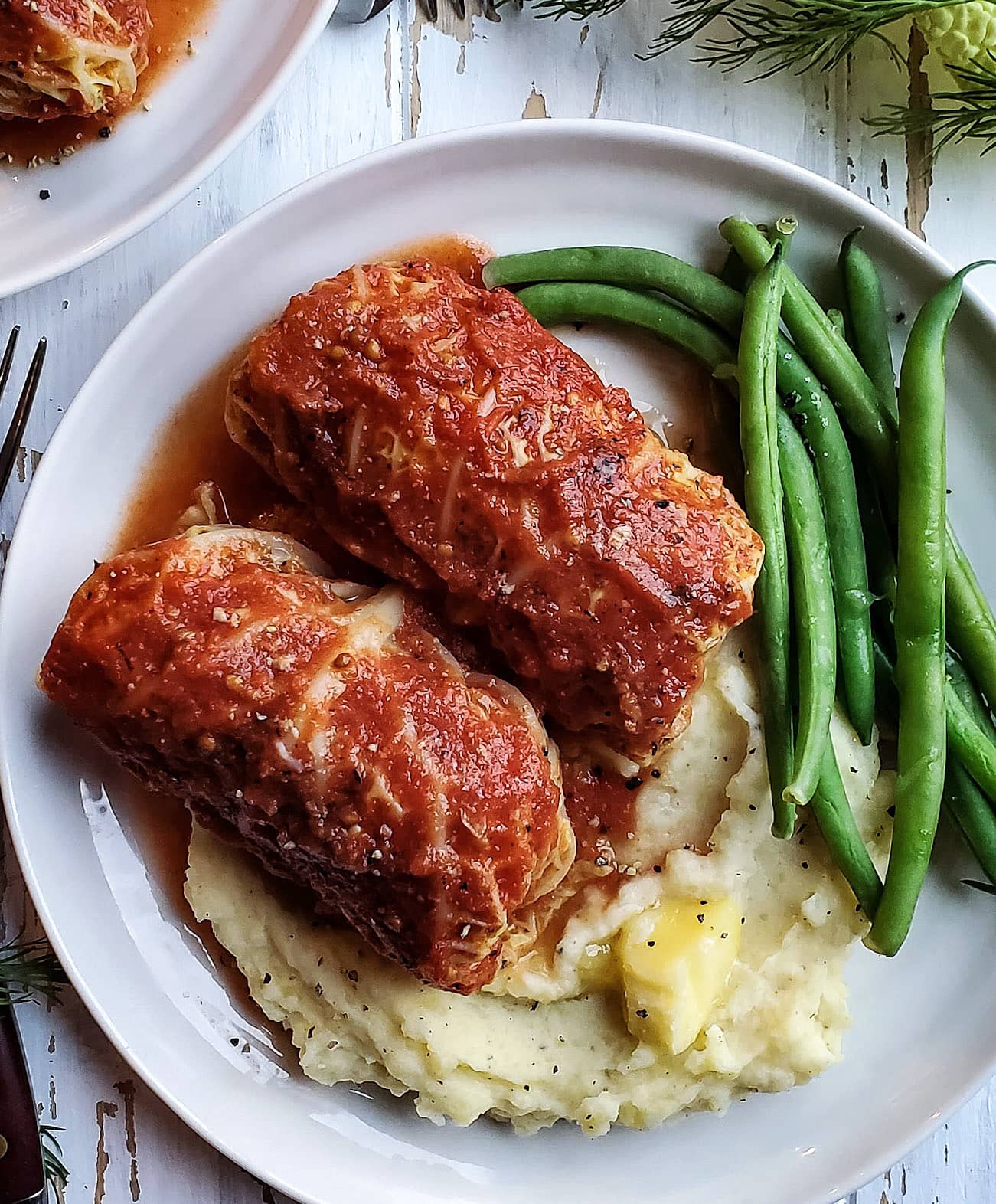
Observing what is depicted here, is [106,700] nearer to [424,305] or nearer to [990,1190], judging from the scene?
[424,305]

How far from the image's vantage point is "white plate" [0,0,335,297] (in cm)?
363

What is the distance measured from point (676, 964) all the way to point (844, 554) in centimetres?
133

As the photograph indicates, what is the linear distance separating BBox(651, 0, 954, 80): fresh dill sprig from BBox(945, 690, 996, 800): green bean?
7.11 ft

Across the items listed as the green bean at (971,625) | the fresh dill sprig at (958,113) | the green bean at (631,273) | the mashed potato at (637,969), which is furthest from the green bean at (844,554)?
the fresh dill sprig at (958,113)

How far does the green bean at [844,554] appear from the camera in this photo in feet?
Result: 11.8

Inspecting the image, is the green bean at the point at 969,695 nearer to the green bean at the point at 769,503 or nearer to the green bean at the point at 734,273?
the green bean at the point at 769,503

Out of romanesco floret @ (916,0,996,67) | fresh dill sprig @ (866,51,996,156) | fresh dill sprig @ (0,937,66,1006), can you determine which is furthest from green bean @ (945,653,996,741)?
fresh dill sprig @ (0,937,66,1006)

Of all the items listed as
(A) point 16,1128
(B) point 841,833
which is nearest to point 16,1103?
(A) point 16,1128

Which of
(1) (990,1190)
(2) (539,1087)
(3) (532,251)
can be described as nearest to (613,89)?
(3) (532,251)

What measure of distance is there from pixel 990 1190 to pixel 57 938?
3.25m

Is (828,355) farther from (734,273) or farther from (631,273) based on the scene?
(631,273)

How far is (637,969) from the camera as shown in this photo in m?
3.44

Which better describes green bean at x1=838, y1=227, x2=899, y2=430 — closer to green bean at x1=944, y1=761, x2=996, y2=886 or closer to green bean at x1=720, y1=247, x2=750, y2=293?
green bean at x1=720, y1=247, x2=750, y2=293

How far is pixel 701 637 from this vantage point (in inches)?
126
